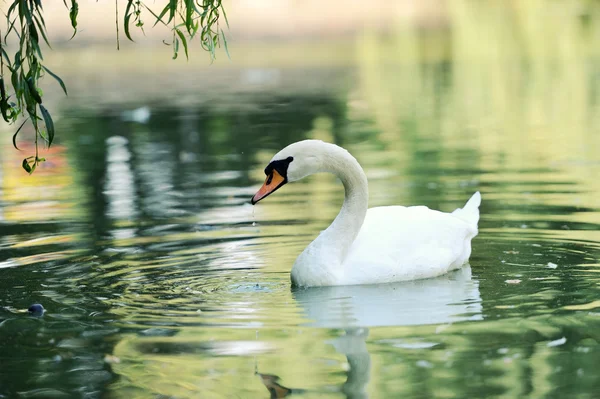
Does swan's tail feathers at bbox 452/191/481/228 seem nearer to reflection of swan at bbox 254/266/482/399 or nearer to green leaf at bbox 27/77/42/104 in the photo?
reflection of swan at bbox 254/266/482/399

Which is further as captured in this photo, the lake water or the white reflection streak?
the white reflection streak

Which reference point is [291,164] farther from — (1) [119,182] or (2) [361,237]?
(1) [119,182]

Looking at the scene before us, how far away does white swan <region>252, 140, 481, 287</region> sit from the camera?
27.6 feet

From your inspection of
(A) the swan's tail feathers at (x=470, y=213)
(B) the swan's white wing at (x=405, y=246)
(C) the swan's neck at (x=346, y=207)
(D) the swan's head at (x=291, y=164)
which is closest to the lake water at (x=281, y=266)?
(B) the swan's white wing at (x=405, y=246)

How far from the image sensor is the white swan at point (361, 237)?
8.40m

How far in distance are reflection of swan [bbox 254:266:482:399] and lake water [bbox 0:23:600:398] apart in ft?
0.08

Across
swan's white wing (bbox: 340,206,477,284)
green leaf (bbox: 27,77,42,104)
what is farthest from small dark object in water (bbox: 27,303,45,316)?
swan's white wing (bbox: 340,206,477,284)

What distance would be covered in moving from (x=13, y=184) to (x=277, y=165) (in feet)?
23.1

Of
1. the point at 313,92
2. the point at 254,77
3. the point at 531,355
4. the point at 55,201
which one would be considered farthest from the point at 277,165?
the point at 254,77

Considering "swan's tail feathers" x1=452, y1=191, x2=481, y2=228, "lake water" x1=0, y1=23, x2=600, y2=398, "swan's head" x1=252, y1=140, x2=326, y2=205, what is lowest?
"lake water" x1=0, y1=23, x2=600, y2=398

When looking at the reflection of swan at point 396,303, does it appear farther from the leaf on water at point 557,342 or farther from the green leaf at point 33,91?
the green leaf at point 33,91

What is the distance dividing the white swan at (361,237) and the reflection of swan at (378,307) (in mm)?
101

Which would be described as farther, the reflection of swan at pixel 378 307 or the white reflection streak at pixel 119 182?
the white reflection streak at pixel 119 182

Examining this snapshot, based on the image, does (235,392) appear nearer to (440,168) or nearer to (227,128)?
(440,168)
